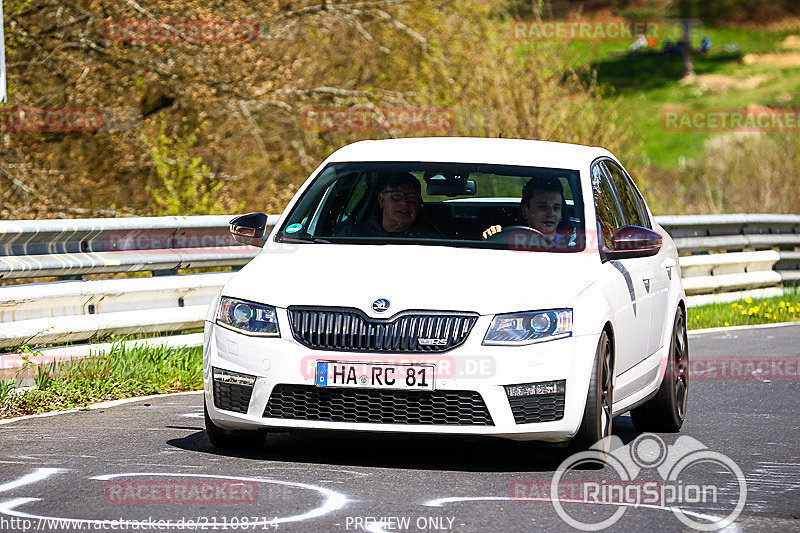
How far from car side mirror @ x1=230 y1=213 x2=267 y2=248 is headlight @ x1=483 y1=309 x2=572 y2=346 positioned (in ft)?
6.03

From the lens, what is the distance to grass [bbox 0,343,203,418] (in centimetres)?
878

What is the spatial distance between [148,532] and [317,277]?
6.42ft

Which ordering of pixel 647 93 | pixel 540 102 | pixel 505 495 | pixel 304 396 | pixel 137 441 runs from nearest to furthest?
pixel 505 495
pixel 304 396
pixel 137 441
pixel 540 102
pixel 647 93

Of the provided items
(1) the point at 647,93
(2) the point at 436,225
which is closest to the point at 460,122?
(2) the point at 436,225

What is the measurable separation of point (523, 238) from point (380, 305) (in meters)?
1.26

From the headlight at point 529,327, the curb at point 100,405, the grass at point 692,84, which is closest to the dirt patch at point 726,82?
the grass at point 692,84

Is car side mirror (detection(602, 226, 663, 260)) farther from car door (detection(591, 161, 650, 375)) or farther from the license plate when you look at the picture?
the license plate

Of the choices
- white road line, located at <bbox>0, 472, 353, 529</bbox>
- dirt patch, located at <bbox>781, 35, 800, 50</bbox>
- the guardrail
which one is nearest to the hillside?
the guardrail

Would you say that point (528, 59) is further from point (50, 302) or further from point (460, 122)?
point (50, 302)

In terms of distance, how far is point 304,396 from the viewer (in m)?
Answer: 6.91

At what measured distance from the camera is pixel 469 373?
6.75m

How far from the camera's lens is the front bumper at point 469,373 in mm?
6746

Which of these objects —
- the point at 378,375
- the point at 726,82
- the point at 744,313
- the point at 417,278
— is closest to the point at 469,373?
the point at 378,375

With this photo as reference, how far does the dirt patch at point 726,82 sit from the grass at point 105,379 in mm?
75745
